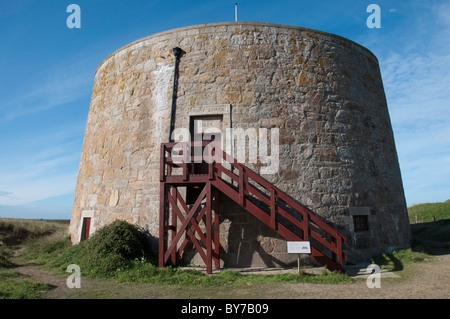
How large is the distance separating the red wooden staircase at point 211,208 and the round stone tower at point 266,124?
0.53m

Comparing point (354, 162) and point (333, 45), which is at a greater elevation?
point (333, 45)

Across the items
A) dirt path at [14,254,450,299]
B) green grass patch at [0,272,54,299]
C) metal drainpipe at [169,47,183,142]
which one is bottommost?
dirt path at [14,254,450,299]

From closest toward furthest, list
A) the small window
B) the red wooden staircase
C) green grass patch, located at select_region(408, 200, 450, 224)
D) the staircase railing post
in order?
the red wooden staircase
the staircase railing post
the small window
green grass patch, located at select_region(408, 200, 450, 224)

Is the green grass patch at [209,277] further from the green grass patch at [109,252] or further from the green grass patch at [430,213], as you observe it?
the green grass patch at [430,213]

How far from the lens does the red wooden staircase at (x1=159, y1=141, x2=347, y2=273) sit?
22.6 ft

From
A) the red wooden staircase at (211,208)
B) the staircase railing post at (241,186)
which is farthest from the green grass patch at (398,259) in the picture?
the staircase railing post at (241,186)

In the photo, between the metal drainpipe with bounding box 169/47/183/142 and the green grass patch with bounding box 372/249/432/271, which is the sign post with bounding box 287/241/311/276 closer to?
the green grass patch with bounding box 372/249/432/271

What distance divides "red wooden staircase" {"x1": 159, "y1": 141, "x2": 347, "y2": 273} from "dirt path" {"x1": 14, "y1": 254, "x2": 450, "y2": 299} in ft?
3.49

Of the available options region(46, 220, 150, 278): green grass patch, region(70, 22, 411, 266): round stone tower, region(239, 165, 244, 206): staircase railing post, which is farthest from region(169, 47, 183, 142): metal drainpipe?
region(46, 220, 150, 278): green grass patch

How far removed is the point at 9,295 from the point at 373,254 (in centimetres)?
809

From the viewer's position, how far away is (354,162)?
350 inches

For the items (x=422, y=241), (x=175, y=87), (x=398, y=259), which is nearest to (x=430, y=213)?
(x=422, y=241)

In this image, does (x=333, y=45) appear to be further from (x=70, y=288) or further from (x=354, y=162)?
(x=70, y=288)
